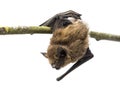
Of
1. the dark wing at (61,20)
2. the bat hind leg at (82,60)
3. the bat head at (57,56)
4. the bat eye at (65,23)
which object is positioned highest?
the bat eye at (65,23)

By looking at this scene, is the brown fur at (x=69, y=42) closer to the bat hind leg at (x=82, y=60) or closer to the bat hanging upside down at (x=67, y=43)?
the bat hanging upside down at (x=67, y=43)

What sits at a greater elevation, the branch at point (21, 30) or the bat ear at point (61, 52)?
the branch at point (21, 30)

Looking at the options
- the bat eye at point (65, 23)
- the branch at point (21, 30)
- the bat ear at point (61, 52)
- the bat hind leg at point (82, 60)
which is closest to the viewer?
the branch at point (21, 30)

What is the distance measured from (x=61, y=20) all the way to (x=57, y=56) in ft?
2.03

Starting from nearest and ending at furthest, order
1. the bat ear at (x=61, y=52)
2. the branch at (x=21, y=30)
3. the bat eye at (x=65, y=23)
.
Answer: the branch at (x=21, y=30), the bat ear at (x=61, y=52), the bat eye at (x=65, y=23)

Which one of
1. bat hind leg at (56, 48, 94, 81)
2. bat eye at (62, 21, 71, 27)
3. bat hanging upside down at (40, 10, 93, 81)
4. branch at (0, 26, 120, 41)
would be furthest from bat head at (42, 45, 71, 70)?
bat hind leg at (56, 48, 94, 81)

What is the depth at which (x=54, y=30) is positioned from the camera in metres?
4.65

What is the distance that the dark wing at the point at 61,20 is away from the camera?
4874 millimetres

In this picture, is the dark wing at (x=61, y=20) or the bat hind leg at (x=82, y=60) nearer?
the dark wing at (x=61, y=20)

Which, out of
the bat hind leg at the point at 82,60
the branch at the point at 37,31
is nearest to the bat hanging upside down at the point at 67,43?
the branch at the point at 37,31

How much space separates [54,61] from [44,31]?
1.38 feet

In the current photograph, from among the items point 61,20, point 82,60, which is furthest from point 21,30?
point 82,60

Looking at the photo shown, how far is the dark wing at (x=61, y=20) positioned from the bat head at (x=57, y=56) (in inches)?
11.9

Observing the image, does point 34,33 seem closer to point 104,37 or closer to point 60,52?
point 60,52
